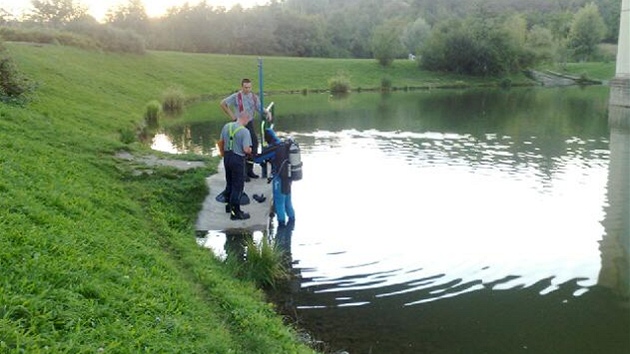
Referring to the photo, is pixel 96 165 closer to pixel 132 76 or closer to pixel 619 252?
pixel 619 252

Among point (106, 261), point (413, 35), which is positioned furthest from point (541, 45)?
point (106, 261)

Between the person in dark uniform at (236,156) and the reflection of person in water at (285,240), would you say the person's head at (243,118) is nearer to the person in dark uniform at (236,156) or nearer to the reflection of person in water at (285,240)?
the person in dark uniform at (236,156)

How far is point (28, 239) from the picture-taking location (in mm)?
6203

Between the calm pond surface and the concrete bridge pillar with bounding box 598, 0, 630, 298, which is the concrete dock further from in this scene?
the concrete bridge pillar with bounding box 598, 0, 630, 298

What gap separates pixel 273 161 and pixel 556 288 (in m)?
5.79

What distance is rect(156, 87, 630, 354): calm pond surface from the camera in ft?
25.6

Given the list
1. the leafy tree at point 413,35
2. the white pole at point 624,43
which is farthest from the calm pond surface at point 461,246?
the leafy tree at point 413,35

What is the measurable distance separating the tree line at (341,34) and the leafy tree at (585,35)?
0.60ft

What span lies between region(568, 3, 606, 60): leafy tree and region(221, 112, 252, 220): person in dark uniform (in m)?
110

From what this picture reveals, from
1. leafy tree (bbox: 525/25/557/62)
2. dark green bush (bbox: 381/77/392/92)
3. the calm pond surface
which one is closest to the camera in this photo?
the calm pond surface

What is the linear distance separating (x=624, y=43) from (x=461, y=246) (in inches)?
1749

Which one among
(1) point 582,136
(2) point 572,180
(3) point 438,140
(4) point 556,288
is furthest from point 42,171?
(1) point 582,136

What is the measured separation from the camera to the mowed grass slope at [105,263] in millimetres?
5027

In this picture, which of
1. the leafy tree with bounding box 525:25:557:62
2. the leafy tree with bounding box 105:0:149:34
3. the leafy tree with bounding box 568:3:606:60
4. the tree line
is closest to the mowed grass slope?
the tree line
